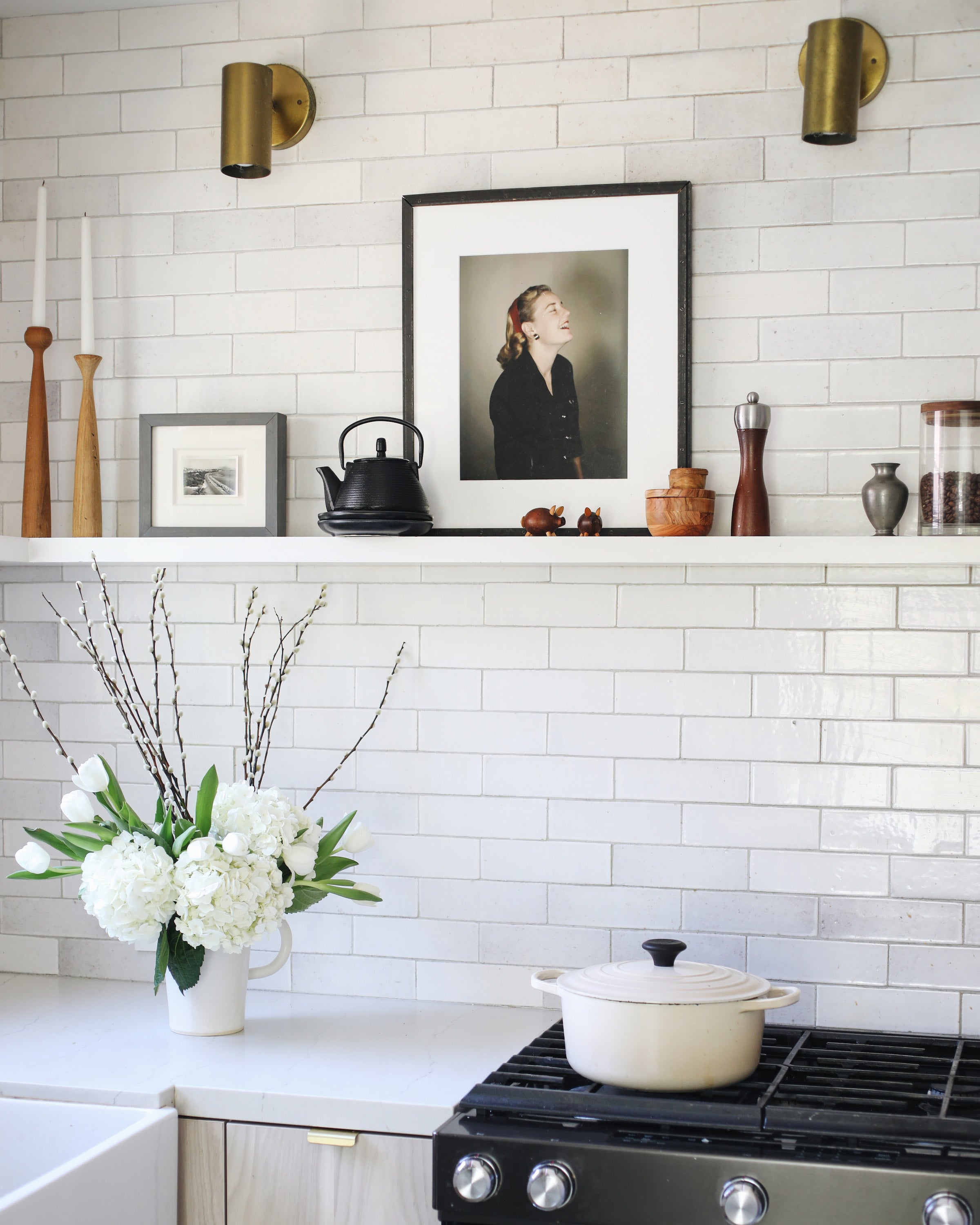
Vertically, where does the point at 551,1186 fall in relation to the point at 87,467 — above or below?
below

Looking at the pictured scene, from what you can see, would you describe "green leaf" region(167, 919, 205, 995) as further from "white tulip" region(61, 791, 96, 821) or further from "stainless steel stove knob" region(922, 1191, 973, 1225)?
"stainless steel stove knob" region(922, 1191, 973, 1225)

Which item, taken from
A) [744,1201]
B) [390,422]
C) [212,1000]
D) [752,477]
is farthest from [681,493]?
[212,1000]

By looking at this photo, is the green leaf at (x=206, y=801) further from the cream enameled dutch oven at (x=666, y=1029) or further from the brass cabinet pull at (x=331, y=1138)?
the cream enameled dutch oven at (x=666, y=1029)

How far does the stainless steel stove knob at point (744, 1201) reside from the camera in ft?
5.41

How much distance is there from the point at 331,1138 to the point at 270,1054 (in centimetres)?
28

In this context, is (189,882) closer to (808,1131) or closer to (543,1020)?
(543,1020)

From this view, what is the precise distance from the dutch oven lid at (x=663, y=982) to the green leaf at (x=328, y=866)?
0.52 meters

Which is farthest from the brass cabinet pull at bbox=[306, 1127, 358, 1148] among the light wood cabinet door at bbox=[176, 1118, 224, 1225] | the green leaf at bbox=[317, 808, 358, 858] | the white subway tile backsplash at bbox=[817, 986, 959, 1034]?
the white subway tile backsplash at bbox=[817, 986, 959, 1034]

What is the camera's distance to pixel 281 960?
2.38 meters

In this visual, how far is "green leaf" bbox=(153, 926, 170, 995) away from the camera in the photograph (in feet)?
7.09

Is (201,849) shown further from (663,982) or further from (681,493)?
(681,493)

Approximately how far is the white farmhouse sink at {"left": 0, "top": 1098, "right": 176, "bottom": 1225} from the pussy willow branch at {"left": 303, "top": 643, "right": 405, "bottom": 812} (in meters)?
0.74

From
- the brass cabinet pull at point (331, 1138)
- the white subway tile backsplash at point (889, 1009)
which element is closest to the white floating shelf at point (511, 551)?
the white subway tile backsplash at point (889, 1009)

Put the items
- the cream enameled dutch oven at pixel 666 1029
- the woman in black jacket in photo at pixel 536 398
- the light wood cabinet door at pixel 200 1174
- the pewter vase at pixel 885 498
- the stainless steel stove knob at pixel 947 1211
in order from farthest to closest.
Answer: the woman in black jacket in photo at pixel 536 398 → the pewter vase at pixel 885 498 → the light wood cabinet door at pixel 200 1174 → the cream enameled dutch oven at pixel 666 1029 → the stainless steel stove knob at pixel 947 1211
